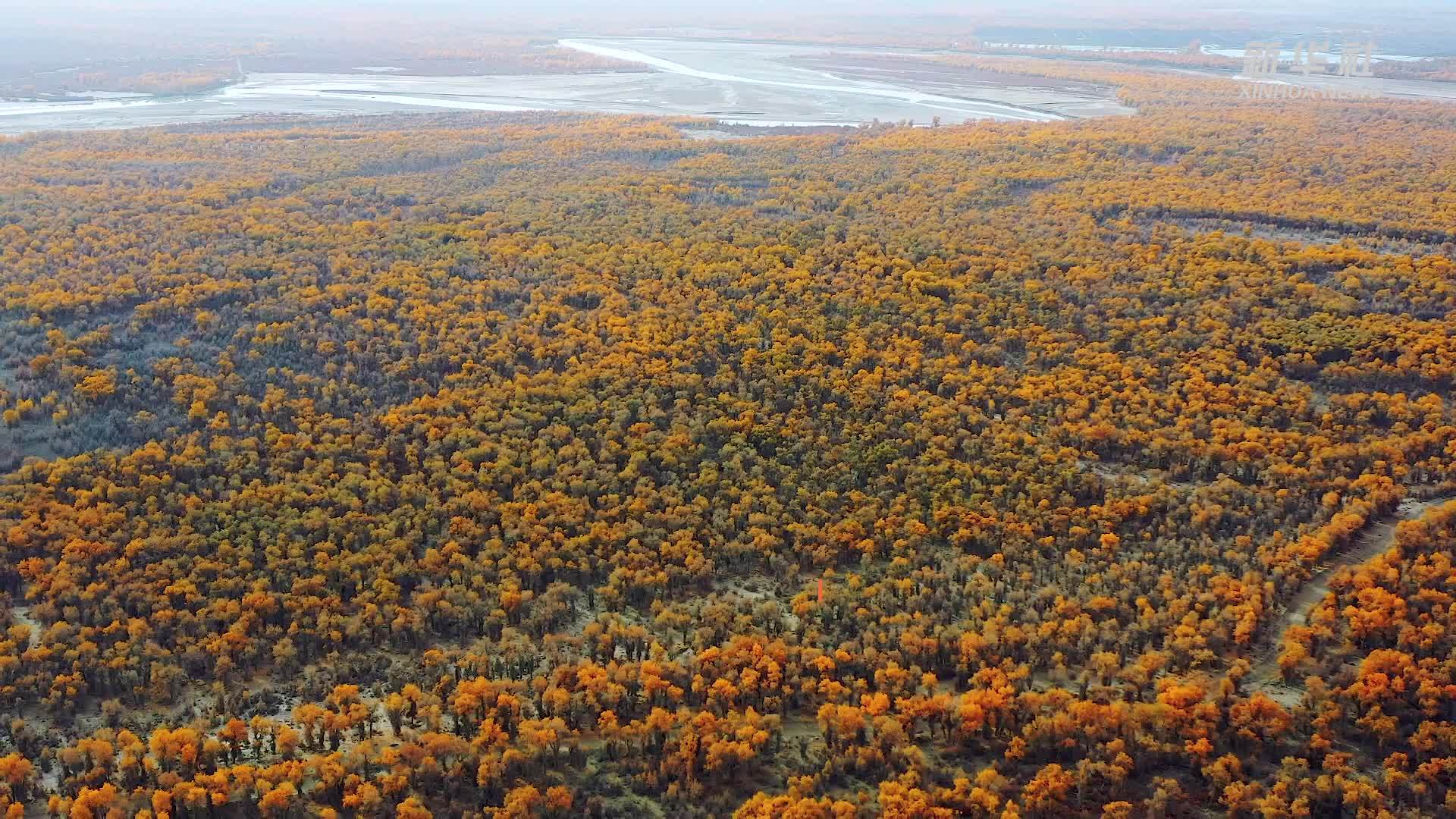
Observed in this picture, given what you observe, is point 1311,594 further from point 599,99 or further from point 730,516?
point 599,99

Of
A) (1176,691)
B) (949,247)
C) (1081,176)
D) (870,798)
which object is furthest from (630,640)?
(1081,176)

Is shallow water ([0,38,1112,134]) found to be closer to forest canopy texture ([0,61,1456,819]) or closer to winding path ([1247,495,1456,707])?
forest canopy texture ([0,61,1456,819])

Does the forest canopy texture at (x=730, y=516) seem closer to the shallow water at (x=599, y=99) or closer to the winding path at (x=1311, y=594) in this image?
the winding path at (x=1311, y=594)

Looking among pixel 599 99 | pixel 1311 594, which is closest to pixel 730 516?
pixel 1311 594

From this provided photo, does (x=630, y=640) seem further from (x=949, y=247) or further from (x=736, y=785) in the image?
(x=949, y=247)

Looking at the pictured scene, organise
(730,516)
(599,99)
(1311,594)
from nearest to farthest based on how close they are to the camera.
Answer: (1311,594), (730,516), (599,99)

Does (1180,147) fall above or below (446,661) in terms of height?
above
